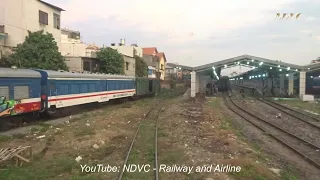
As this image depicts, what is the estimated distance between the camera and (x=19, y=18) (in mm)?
32156

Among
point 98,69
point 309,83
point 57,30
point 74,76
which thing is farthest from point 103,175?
point 309,83

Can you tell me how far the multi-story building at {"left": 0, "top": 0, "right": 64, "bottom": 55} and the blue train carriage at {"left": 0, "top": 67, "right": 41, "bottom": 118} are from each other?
50.0ft

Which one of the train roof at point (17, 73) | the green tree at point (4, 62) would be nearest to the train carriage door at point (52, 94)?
the train roof at point (17, 73)

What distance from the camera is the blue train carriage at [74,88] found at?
18.7m

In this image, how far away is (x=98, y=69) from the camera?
4597 centimetres

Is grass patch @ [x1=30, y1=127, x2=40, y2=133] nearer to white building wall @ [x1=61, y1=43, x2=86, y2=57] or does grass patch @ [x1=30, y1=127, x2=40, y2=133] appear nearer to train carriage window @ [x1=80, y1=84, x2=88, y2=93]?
train carriage window @ [x1=80, y1=84, x2=88, y2=93]

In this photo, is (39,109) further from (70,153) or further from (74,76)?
(70,153)

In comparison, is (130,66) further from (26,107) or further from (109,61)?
(26,107)

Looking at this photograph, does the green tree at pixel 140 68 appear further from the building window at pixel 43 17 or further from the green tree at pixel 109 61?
the building window at pixel 43 17

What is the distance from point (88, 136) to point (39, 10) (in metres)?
25.7

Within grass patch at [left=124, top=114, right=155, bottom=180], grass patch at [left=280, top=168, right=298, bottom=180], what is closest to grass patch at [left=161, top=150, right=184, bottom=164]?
grass patch at [left=124, top=114, right=155, bottom=180]

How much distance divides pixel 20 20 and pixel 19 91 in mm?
19252

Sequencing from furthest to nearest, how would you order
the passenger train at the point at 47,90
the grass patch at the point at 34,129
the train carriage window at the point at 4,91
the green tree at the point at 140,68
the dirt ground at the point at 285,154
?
1. the green tree at the point at 140,68
2. the grass patch at the point at 34,129
3. the passenger train at the point at 47,90
4. the train carriage window at the point at 4,91
5. the dirt ground at the point at 285,154

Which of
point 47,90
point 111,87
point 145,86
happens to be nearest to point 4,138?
point 47,90
